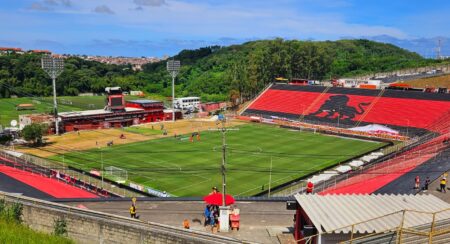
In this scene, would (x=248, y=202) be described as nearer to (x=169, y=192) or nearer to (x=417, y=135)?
(x=169, y=192)

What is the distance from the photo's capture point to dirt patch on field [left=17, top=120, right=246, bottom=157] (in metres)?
54.9

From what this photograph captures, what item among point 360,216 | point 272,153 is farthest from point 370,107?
point 360,216

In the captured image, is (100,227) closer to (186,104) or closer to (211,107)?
(211,107)

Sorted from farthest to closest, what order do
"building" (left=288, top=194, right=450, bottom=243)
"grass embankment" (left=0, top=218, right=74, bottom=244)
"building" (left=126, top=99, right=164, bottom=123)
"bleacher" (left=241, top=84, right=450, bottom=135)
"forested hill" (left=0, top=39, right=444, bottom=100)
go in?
1. "forested hill" (left=0, top=39, right=444, bottom=100)
2. "building" (left=126, top=99, right=164, bottom=123)
3. "bleacher" (left=241, top=84, right=450, bottom=135)
4. "grass embankment" (left=0, top=218, right=74, bottom=244)
5. "building" (left=288, top=194, right=450, bottom=243)

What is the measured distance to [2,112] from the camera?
94.4 m

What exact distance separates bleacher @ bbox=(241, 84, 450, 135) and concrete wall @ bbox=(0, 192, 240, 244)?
172 feet

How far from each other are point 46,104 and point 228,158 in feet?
262

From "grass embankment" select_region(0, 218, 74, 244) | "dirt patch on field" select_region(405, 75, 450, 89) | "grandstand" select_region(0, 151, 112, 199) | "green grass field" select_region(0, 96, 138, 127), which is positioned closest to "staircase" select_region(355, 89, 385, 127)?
"dirt patch on field" select_region(405, 75, 450, 89)

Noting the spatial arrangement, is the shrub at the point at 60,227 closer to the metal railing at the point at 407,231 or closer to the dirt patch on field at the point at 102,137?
the metal railing at the point at 407,231

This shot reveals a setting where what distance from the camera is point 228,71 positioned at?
125 m

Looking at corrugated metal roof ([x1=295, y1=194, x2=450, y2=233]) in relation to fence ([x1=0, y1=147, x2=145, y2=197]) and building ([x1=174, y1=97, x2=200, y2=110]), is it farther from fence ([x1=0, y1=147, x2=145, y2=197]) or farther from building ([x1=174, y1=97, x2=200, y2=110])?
building ([x1=174, y1=97, x2=200, y2=110])

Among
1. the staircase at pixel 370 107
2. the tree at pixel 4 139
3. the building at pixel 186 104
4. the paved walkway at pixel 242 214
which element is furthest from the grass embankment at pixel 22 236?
the building at pixel 186 104

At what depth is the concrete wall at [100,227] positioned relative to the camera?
16844 mm

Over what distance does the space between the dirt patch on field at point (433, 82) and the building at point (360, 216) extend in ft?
274
